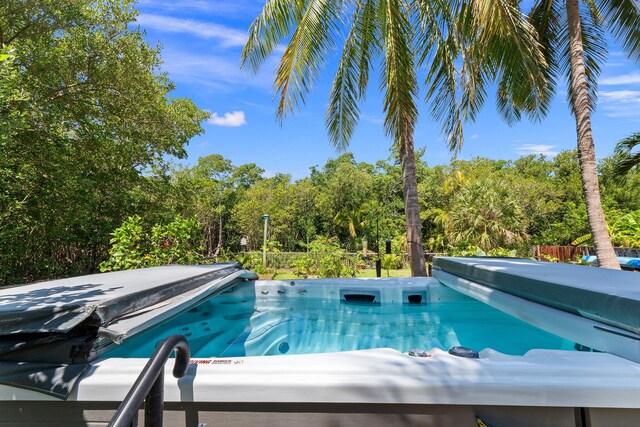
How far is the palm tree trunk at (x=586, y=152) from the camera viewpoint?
5336mm

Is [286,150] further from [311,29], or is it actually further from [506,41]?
[506,41]

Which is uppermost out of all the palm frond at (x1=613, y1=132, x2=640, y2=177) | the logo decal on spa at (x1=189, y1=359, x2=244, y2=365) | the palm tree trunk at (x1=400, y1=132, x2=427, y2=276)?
the palm frond at (x1=613, y1=132, x2=640, y2=177)

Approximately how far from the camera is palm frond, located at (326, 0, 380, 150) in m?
5.61

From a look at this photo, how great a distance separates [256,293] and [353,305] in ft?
4.91

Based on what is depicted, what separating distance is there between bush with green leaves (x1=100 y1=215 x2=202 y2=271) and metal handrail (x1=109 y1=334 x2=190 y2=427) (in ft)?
15.0

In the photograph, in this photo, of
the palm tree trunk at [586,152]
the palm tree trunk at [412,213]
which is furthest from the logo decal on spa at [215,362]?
the palm tree trunk at [586,152]

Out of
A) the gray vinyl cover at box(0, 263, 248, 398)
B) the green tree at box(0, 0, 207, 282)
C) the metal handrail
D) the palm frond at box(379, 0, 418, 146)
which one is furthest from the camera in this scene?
the green tree at box(0, 0, 207, 282)

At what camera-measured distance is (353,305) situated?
4719 millimetres

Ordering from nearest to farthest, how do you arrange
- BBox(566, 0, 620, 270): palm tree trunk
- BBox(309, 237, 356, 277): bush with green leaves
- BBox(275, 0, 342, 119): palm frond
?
BBox(275, 0, 342, 119): palm frond, BBox(566, 0, 620, 270): palm tree trunk, BBox(309, 237, 356, 277): bush with green leaves

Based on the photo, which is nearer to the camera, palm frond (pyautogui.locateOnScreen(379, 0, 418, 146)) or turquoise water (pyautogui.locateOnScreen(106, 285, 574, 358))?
turquoise water (pyautogui.locateOnScreen(106, 285, 574, 358))

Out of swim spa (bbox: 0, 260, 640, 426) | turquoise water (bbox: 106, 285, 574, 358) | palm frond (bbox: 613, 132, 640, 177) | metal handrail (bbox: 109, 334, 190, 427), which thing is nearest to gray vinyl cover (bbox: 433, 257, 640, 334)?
swim spa (bbox: 0, 260, 640, 426)

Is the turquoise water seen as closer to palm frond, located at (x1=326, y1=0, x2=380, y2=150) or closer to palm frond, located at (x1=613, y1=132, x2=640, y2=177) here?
palm frond, located at (x1=326, y1=0, x2=380, y2=150)

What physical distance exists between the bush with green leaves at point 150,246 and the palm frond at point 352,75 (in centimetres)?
321

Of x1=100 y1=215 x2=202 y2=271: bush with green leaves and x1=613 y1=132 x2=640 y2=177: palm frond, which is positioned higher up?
x1=613 y1=132 x2=640 y2=177: palm frond
